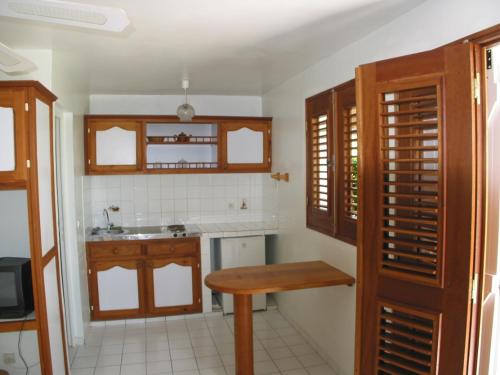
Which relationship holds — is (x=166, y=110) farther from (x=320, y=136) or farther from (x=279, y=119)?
(x=320, y=136)

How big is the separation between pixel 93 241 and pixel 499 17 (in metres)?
3.64

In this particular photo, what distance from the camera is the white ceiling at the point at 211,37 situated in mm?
2088

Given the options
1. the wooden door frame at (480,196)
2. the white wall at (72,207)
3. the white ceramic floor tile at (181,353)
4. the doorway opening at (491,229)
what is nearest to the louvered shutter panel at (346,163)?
the doorway opening at (491,229)

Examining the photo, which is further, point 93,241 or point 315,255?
point 93,241

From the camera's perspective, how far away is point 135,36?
251 centimetres

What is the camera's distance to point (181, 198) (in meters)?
4.74

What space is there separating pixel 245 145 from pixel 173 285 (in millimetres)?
1667

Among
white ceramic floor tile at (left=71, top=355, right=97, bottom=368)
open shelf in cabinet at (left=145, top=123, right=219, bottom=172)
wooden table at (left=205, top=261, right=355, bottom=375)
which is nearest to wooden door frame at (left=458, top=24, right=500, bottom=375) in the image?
wooden table at (left=205, top=261, right=355, bottom=375)

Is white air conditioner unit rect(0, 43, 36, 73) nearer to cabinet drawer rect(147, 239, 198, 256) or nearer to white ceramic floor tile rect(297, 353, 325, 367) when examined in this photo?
cabinet drawer rect(147, 239, 198, 256)

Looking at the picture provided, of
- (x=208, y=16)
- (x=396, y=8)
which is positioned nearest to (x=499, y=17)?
(x=396, y=8)

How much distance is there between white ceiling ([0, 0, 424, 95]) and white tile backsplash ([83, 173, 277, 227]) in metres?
1.26

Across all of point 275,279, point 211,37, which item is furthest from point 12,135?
point 275,279

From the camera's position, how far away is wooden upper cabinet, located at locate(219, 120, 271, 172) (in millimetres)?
4473

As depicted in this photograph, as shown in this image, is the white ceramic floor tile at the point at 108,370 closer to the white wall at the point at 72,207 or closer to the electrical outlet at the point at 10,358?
the white wall at the point at 72,207
